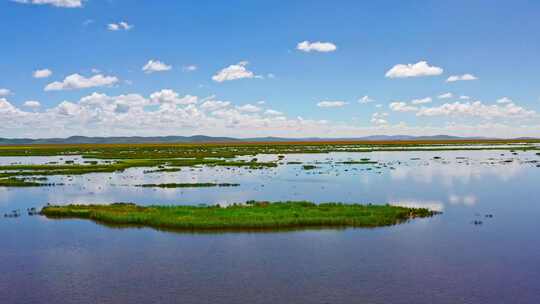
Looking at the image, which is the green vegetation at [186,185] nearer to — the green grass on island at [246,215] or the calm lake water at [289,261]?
the calm lake water at [289,261]

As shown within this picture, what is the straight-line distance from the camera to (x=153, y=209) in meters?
34.5

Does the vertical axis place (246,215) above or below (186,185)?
below

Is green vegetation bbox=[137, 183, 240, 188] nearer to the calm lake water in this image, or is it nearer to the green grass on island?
the calm lake water

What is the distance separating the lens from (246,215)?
31141 millimetres

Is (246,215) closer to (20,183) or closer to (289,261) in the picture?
(289,261)

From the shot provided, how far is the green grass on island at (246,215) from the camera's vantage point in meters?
29.6

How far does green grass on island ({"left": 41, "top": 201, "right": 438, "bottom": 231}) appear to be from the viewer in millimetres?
29641

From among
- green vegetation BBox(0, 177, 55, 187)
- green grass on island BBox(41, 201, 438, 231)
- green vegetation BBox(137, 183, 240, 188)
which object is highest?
green vegetation BBox(0, 177, 55, 187)

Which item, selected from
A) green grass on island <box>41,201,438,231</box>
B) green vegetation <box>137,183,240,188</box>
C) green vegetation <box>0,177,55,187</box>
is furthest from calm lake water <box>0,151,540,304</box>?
green vegetation <box>0,177,55,187</box>

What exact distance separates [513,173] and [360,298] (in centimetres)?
5233

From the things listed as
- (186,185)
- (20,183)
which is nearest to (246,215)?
(186,185)

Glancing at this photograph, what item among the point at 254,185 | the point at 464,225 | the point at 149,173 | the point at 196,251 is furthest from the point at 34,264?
the point at 149,173

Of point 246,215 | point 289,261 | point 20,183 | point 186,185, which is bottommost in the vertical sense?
point 289,261

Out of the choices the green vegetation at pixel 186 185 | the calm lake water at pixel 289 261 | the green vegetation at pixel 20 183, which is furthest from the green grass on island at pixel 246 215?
the green vegetation at pixel 20 183
